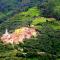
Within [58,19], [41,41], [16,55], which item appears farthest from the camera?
[58,19]

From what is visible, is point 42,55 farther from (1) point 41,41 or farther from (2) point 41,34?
(2) point 41,34

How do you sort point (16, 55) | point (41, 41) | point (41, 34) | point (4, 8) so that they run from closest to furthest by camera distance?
point (16, 55) → point (41, 41) → point (41, 34) → point (4, 8)

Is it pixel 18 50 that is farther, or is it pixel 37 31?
pixel 37 31

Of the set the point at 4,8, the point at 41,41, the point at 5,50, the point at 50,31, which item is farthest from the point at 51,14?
the point at 4,8

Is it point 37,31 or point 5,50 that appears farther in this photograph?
point 37,31

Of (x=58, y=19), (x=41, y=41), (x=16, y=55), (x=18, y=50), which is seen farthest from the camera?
(x=58, y=19)

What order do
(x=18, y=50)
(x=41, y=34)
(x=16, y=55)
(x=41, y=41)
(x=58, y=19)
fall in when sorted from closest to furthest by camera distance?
(x=16, y=55) < (x=18, y=50) < (x=41, y=41) < (x=41, y=34) < (x=58, y=19)

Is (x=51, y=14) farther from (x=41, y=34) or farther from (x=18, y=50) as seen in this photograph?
(x=18, y=50)

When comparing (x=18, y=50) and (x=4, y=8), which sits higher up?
(x=18, y=50)

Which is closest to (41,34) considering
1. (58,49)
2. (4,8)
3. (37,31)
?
(37,31)
